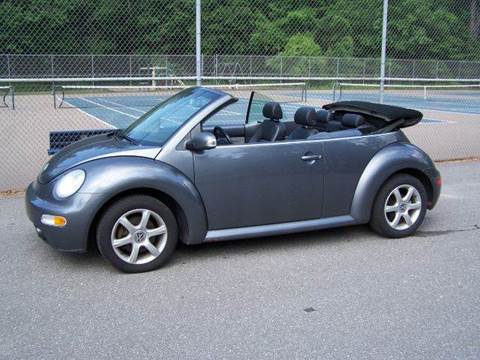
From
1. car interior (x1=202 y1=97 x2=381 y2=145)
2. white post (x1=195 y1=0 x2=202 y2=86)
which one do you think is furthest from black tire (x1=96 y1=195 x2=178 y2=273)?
white post (x1=195 y1=0 x2=202 y2=86)

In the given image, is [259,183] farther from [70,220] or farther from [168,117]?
[70,220]

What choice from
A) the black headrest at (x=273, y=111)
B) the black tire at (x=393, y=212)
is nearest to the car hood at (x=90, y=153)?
the black headrest at (x=273, y=111)

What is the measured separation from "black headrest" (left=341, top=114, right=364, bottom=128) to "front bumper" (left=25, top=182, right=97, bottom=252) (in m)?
2.83

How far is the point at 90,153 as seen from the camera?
16.0 feet

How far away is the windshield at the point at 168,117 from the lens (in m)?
5.04

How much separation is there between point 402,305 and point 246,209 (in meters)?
1.59

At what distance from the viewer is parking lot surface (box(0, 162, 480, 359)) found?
3486 mm

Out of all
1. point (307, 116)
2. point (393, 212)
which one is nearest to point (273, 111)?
point (307, 116)

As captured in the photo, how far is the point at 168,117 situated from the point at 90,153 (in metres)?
0.85

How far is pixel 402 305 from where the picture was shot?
4090 mm

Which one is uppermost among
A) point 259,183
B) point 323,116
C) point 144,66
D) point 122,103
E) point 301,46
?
point 301,46

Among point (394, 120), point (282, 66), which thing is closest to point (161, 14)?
point (282, 66)

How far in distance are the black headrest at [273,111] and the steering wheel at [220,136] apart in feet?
1.75

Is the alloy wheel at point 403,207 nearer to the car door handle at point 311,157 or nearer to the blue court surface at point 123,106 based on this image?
the car door handle at point 311,157
